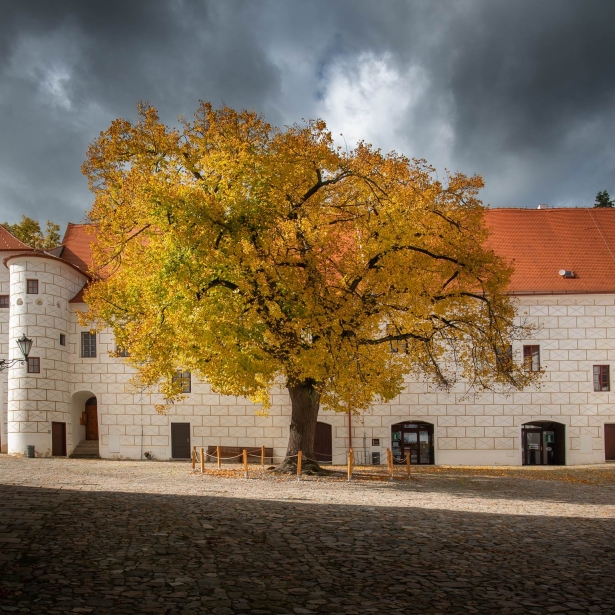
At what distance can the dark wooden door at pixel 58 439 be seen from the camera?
107 feet

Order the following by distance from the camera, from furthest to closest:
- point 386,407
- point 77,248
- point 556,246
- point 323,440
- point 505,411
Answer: point 77,248 < point 556,246 < point 323,440 < point 386,407 < point 505,411

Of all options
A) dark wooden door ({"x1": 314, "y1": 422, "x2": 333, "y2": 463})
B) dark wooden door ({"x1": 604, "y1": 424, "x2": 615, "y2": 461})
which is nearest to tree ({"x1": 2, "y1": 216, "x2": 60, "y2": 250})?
dark wooden door ({"x1": 314, "y1": 422, "x2": 333, "y2": 463})

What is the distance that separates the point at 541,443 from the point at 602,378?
12.6ft

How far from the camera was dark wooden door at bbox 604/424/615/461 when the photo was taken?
1271 inches

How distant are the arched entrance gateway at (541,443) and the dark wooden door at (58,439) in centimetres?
2012

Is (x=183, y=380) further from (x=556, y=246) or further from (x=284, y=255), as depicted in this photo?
(x=556, y=246)

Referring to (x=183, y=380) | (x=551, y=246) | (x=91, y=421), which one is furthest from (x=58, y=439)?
(x=551, y=246)

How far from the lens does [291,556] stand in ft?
27.0

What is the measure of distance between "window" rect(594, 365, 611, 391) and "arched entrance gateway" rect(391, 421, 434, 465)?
7414 mm

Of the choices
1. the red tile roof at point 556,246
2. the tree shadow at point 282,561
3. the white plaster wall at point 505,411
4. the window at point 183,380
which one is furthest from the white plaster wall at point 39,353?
the tree shadow at point 282,561

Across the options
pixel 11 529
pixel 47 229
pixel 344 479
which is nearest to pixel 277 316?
pixel 344 479

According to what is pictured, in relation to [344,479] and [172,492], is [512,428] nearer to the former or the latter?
[344,479]

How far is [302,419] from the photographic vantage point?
74.3 feet

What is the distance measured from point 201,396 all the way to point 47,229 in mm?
18350
